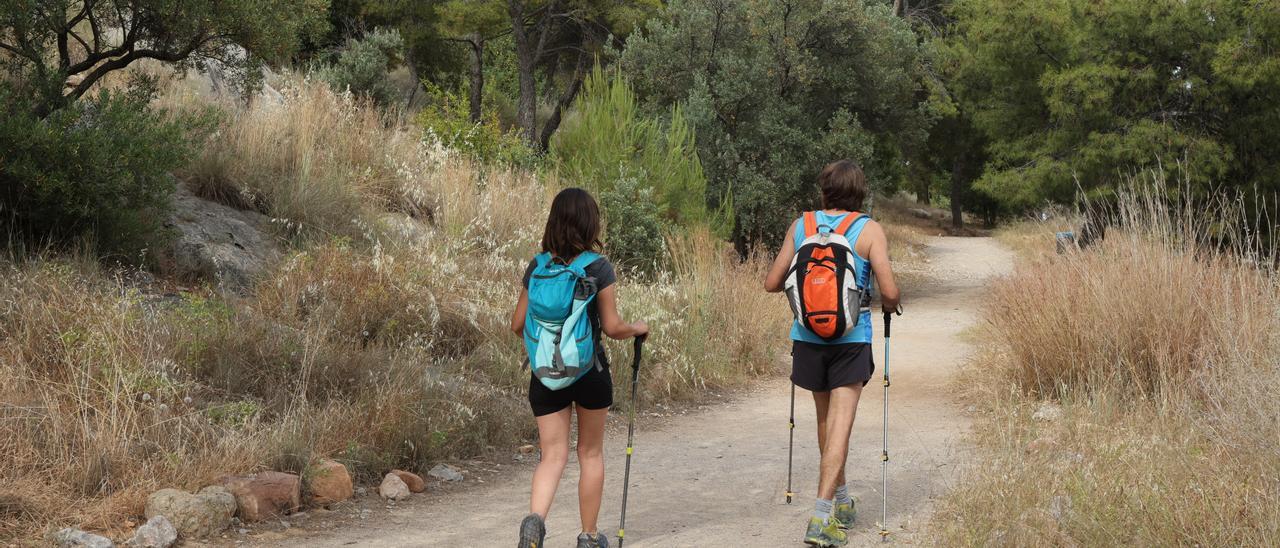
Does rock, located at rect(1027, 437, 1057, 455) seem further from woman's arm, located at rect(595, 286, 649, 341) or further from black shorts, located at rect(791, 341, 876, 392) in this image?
woman's arm, located at rect(595, 286, 649, 341)

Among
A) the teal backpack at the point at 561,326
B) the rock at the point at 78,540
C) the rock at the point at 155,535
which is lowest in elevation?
the rock at the point at 155,535

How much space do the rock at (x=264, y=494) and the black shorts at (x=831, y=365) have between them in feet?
8.29

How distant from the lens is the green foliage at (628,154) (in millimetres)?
13555

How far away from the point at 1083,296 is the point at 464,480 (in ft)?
14.1

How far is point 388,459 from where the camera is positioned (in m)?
6.52

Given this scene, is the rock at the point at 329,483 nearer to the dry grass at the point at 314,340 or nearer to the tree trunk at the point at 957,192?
the dry grass at the point at 314,340

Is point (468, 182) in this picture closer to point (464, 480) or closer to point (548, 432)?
point (464, 480)

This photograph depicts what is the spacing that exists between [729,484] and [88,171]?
4.72 metres

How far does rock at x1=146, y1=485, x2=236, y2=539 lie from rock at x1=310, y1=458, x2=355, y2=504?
2.09 ft

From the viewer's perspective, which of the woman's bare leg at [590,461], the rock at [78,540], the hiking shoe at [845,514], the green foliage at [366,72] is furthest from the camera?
the green foliage at [366,72]

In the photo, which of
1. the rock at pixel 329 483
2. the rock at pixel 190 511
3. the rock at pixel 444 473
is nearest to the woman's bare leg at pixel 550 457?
the rock at pixel 190 511

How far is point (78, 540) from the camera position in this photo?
486cm

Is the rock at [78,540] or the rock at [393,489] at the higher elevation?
the rock at [78,540]

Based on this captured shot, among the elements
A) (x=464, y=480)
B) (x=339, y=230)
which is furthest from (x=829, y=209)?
(x=339, y=230)
